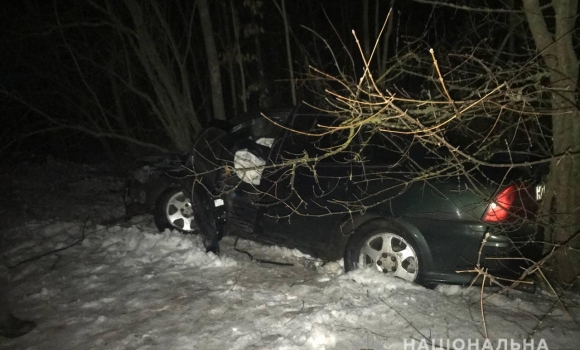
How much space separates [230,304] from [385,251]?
1518 millimetres

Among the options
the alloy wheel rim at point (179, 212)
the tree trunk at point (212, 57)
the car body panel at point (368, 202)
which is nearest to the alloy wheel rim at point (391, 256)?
the car body panel at point (368, 202)

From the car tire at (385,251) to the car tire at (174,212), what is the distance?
2490 mm

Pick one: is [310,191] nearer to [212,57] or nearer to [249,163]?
[249,163]

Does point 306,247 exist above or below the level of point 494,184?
below

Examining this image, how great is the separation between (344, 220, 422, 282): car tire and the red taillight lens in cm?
68

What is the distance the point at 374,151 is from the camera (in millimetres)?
4211

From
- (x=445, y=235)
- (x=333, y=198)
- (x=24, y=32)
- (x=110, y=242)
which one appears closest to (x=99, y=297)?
(x=110, y=242)

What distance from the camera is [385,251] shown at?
13.5 ft

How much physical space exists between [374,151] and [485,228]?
47.4 inches

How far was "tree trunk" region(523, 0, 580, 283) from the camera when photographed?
367 centimetres

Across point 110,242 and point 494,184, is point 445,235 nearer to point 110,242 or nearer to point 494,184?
point 494,184

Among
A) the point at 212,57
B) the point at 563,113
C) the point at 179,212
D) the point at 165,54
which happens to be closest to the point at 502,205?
the point at 563,113

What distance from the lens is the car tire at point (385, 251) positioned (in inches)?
157

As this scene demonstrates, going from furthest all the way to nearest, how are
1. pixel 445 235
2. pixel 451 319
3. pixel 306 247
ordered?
pixel 306 247 → pixel 445 235 → pixel 451 319
